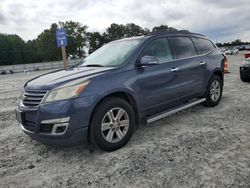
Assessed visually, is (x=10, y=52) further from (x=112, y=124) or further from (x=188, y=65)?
(x=112, y=124)

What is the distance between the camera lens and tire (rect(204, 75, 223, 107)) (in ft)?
20.0

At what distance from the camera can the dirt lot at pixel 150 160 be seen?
3.17m

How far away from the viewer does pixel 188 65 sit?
537cm

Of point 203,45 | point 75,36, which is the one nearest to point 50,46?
point 75,36

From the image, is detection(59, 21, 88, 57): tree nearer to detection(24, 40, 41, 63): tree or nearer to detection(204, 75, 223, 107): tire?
detection(24, 40, 41, 63): tree

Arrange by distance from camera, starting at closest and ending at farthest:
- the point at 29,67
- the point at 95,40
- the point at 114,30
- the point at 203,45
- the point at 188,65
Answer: the point at 188,65 → the point at 203,45 → the point at 29,67 → the point at 95,40 → the point at 114,30

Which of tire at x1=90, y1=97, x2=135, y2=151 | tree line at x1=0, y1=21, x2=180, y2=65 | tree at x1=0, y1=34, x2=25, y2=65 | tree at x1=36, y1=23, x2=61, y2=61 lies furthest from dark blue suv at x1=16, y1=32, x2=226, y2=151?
tree at x1=0, y1=34, x2=25, y2=65

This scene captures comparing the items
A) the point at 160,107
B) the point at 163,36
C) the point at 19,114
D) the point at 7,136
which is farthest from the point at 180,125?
the point at 7,136

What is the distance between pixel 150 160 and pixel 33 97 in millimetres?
1879

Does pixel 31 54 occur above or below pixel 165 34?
above

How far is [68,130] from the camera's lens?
141 inches

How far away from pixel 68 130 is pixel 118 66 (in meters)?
1.33

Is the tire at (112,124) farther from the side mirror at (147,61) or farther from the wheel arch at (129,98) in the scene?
the side mirror at (147,61)

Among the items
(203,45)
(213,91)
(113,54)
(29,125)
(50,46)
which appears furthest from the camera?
(50,46)
